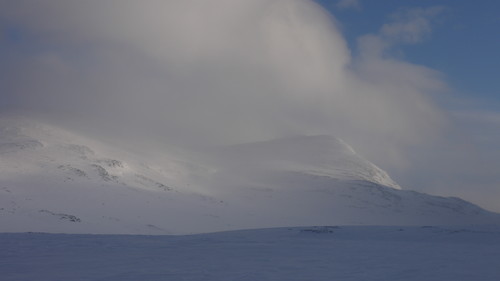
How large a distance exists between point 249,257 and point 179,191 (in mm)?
49695

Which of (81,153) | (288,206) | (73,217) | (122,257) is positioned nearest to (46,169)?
(81,153)

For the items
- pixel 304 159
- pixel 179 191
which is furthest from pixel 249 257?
pixel 304 159

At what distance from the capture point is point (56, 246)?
75.5ft

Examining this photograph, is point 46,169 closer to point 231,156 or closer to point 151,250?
point 151,250

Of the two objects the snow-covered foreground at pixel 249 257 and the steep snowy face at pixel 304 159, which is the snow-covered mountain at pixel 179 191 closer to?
Result: the steep snowy face at pixel 304 159

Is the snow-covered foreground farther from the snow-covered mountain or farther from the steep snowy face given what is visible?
the steep snowy face

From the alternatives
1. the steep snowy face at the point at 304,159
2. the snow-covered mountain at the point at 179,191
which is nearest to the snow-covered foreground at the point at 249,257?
the snow-covered mountain at the point at 179,191

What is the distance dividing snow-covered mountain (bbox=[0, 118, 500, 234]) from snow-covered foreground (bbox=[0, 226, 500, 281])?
1486 cm

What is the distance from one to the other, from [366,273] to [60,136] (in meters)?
70.7

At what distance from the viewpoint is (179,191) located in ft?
230

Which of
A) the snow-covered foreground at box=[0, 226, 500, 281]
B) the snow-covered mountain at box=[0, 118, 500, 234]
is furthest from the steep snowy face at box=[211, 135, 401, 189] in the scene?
the snow-covered foreground at box=[0, 226, 500, 281]

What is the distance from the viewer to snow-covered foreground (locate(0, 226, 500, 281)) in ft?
55.2

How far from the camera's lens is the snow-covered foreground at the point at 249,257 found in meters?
16.8

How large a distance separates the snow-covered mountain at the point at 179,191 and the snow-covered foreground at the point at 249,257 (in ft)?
48.8
